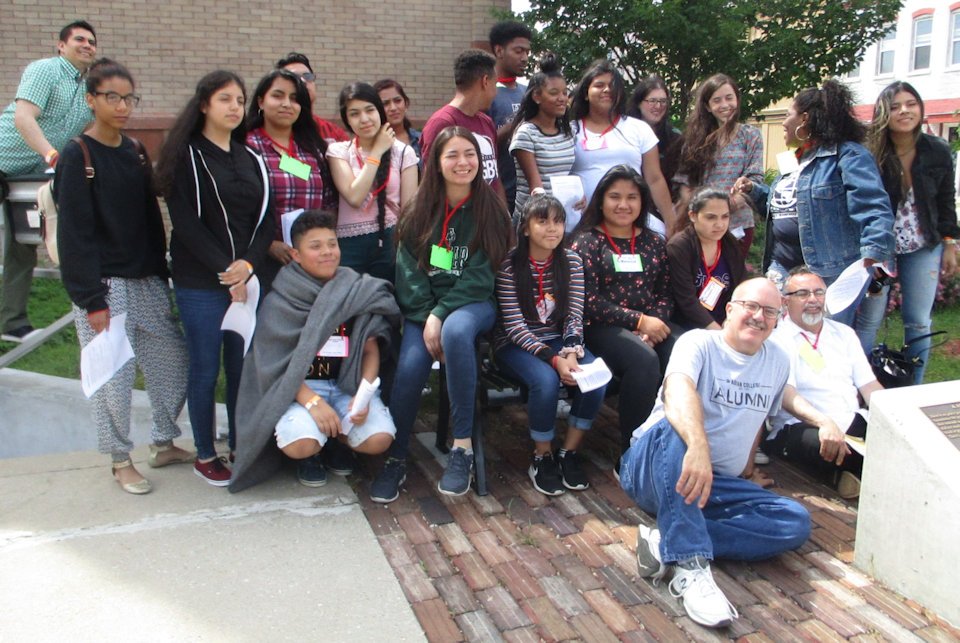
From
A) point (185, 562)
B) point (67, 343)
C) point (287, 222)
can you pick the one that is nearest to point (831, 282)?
point (287, 222)

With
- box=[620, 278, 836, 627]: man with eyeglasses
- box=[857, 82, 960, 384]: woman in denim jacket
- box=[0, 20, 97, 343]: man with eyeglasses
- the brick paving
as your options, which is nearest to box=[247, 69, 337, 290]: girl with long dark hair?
box=[0, 20, 97, 343]: man with eyeglasses

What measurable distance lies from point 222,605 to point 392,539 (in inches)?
30.8

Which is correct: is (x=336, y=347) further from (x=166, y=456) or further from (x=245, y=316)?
(x=166, y=456)

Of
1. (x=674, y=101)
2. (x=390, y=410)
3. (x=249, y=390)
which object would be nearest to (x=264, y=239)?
(x=249, y=390)

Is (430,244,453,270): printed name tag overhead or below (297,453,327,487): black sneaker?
overhead

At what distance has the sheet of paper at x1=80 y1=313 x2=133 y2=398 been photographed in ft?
11.8

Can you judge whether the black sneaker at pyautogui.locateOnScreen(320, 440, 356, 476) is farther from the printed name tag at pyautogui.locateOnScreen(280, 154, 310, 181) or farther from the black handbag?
the black handbag

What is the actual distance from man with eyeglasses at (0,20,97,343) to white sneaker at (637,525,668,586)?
3718 mm

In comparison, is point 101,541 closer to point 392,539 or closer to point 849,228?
point 392,539

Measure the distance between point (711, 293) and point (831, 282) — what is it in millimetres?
775

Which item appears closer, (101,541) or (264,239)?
(101,541)

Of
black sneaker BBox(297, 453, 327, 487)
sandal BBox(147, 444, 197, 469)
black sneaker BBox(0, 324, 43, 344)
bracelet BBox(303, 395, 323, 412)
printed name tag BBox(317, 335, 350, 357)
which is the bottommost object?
black sneaker BBox(297, 453, 327, 487)

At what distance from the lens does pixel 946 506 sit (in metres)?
2.82

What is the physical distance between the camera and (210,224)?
12.3ft
